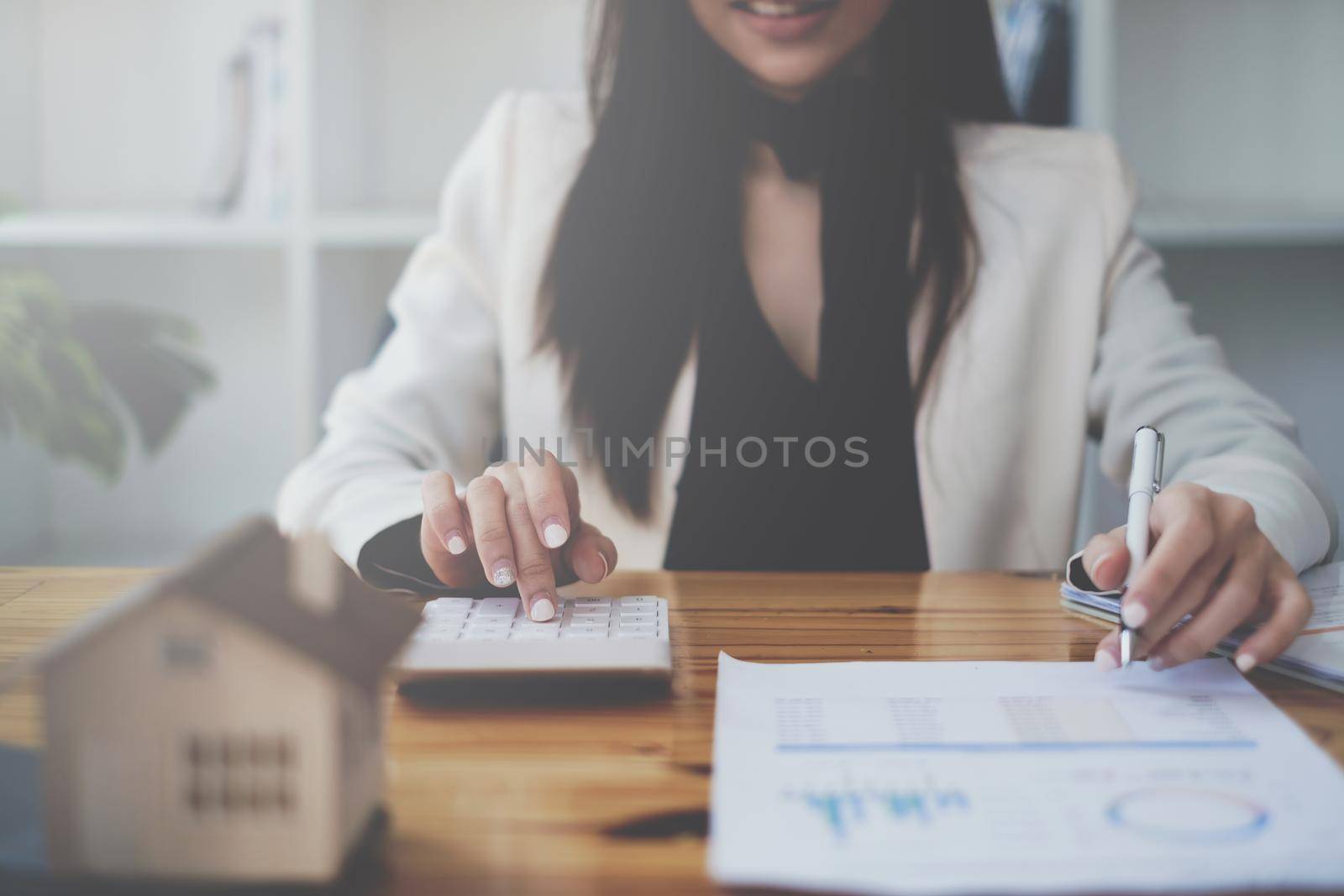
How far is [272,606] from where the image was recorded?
340 millimetres

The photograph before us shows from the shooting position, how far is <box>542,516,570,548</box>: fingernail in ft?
2.20

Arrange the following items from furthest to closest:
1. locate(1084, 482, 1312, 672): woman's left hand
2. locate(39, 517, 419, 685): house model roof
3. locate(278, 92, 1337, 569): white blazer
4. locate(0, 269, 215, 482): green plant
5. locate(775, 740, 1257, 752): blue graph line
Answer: locate(0, 269, 215, 482): green plant, locate(278, 92, 1337, 569): white blazer, locate(1084, 482, 1312, 672): woman's left hand, locate(775, 740, 1257, 752): blue graph line, locate(39, 517, 419, 685): house model roof

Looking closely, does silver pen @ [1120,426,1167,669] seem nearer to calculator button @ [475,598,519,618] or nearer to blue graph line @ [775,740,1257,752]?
blue graph line @ [775,740,1257,752]

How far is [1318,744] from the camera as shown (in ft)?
1.65

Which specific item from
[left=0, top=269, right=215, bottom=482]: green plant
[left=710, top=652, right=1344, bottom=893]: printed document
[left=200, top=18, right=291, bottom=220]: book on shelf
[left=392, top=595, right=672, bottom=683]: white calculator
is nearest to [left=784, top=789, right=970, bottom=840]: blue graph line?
[left=710, top=652, right=1344, bottom=893]: printed document

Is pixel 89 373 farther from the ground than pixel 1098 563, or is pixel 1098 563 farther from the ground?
pixel 1098 563

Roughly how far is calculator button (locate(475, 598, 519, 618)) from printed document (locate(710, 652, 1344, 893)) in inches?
6.4

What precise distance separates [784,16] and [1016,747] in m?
0.98

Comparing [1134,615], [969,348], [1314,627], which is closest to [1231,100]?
[969,348]

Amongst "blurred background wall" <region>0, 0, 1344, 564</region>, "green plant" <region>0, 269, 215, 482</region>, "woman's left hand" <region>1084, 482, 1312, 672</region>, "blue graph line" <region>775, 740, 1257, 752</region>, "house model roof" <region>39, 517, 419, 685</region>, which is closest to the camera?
"house model roof" <region>39, 517, 419, 685</region>

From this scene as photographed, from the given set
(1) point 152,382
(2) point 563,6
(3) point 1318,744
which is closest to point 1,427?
(1) point 152,382

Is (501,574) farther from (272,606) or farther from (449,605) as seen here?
(272,606)

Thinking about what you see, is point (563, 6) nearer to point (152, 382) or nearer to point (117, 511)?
point (152, 382)

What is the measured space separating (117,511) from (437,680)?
1946 millimetres
